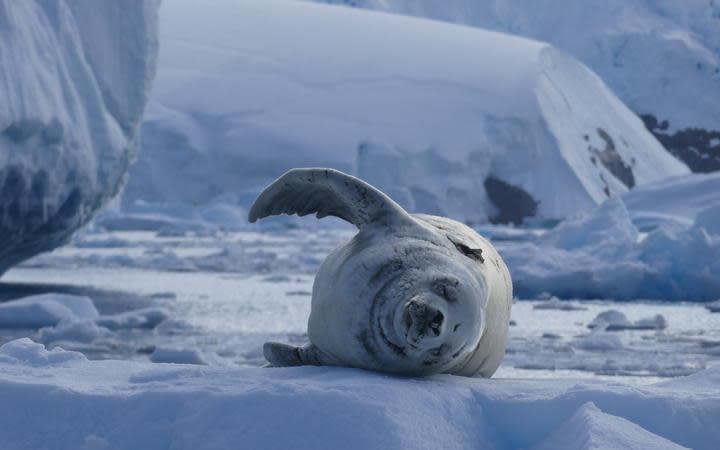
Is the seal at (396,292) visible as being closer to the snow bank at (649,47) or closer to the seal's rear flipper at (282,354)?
the seal's rear flipper at (282,354)

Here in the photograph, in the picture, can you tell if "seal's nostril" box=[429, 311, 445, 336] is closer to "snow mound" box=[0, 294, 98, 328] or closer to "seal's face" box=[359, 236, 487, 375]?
"seal's face" box=[359, 236, 487, 375]

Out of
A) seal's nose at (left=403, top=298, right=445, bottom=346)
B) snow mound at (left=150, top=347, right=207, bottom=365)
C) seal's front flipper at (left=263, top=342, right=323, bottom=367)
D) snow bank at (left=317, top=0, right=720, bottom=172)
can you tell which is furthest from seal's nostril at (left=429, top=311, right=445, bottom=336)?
snow bank at (left=317, top=0, right=720, bottom=172)

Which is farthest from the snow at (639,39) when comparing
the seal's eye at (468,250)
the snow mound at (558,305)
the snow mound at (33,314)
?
the seal's eye at (468,250)

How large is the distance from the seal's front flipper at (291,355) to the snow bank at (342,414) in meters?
0.29

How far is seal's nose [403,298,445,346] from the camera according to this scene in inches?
99.8

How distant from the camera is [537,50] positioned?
30.8 m

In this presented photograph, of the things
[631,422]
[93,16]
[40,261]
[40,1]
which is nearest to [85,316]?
[40,1]

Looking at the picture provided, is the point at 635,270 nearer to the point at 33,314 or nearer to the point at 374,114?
the point at 33,314

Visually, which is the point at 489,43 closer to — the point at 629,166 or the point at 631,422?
the point at 629,166

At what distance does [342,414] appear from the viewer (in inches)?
91.7

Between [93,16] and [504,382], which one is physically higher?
[504,382]

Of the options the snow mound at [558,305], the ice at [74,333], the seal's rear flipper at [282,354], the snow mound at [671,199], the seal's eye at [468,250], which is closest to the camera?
the seal's eye at [468,250]

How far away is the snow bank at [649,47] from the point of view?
4553 cm

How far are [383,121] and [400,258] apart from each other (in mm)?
23261
